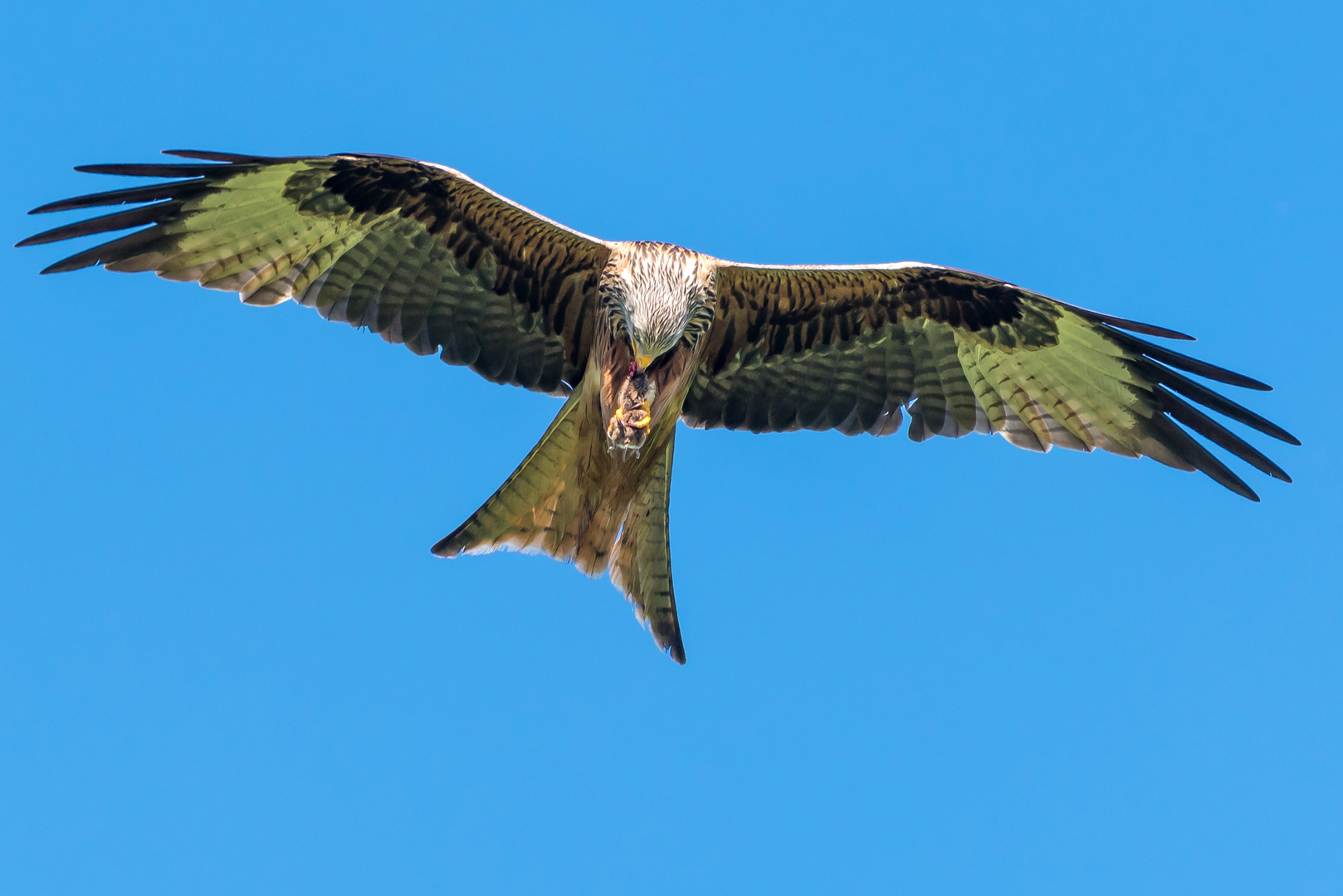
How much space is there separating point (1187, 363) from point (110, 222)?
19.2 feet

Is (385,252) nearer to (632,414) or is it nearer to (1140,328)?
(632,414)

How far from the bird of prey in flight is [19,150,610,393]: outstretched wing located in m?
0.01

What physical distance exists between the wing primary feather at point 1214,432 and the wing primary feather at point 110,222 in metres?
5.73

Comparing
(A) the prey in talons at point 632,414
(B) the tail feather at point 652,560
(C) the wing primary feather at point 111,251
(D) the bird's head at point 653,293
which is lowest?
(B) the tail feather at point 652,560

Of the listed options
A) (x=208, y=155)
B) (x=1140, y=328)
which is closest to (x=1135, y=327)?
(x=1140, y=328)

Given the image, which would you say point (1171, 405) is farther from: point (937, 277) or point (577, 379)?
point (577, 379)

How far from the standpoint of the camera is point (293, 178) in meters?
7.09

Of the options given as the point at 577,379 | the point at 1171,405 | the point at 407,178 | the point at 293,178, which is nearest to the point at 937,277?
the point at 1171,405

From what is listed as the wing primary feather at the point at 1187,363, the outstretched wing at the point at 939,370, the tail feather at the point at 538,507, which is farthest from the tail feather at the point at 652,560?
the wing primary feather at the point at 1187,363

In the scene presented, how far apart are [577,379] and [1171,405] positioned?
11.4 feet

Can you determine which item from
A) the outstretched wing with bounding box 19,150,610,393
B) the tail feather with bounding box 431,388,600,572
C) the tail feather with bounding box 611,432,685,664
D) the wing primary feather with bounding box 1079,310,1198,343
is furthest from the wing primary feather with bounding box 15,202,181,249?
the wing primary feather with bounding box 1079,310,1198,343

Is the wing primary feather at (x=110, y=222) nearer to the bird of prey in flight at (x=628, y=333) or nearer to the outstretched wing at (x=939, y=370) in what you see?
the bird of prey in flight at (x=628, y=333)

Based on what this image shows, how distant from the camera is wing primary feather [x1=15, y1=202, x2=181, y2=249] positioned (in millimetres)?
6516

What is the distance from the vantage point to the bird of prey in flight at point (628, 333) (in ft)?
22.8
